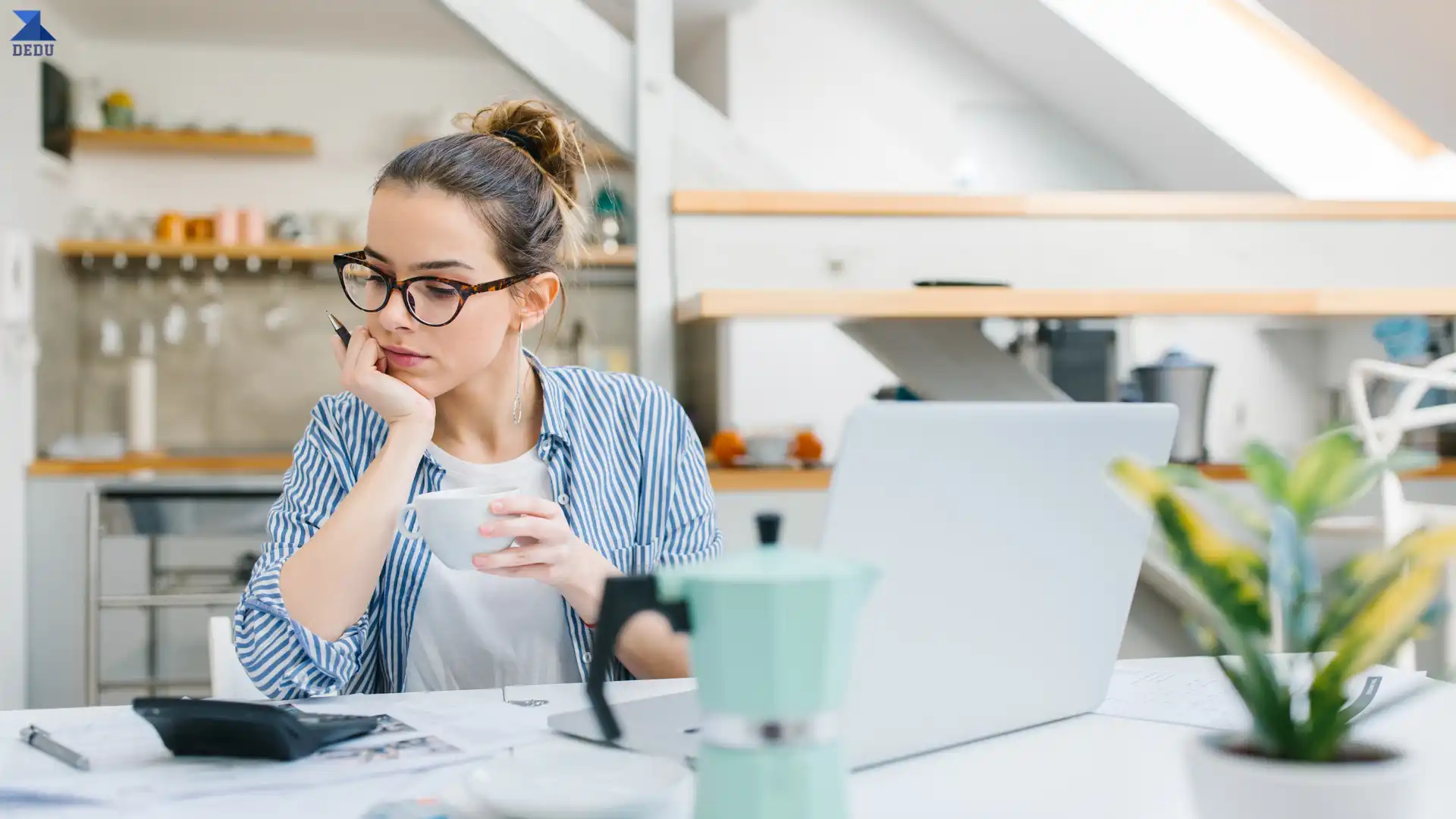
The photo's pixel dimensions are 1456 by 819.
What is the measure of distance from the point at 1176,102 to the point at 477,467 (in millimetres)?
3333

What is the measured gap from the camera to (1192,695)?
105cm

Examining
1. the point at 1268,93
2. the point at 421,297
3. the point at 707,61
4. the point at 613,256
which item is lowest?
the point at 421,297

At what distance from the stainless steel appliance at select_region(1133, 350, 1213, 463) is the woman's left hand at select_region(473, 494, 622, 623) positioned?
73.5 inches

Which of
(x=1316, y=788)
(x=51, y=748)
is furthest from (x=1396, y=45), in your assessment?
(x=51, y=748)

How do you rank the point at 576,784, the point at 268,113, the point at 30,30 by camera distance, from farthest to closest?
the point at 268,113
the point at 30,30
the point at 576,784

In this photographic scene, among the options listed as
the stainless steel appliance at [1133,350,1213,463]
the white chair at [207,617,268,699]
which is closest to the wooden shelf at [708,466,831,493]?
the stainless steel appliance at [1133,350,1213,463]

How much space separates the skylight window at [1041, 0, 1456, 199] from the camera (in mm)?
3844

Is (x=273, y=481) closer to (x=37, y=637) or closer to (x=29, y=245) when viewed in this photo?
(x=37, y=637)

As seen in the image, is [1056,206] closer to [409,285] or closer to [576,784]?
[409,285]

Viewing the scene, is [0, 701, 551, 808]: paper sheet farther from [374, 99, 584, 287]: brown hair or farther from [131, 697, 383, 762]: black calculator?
[374, 99, 584, 287]: brown hair

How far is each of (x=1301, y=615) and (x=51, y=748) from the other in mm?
803

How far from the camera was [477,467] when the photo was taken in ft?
4.42

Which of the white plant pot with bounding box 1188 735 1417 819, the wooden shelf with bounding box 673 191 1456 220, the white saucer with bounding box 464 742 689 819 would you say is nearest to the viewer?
the white plant pot with bounding box 1188 735 1417 819

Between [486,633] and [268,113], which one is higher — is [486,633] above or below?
below
